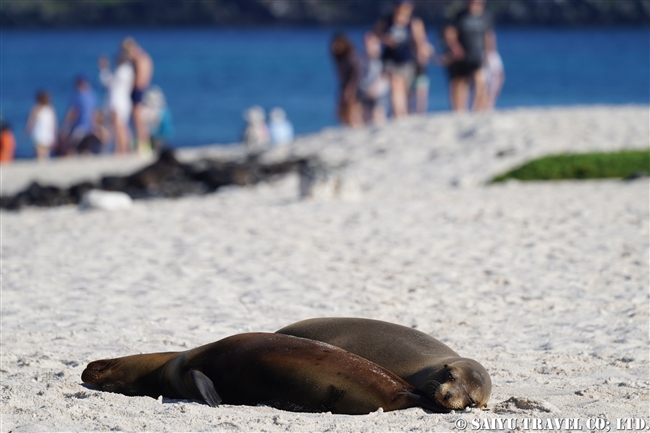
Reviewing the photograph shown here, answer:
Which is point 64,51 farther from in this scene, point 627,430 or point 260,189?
point 627,430

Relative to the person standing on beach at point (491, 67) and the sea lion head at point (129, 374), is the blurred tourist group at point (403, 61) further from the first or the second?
the sea lion head at point (129, 374)

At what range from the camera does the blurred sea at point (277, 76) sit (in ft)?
119

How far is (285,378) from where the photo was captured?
11.8 feet

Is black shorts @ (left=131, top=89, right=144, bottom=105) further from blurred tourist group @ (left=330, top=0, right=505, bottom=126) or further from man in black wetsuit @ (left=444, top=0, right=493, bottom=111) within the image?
man in black wetsuit @ (left=444, top=0, right=493, bottom=111)

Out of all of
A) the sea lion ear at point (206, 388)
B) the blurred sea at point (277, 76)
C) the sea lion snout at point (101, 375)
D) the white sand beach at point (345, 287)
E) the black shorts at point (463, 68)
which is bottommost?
the blurred sea at point (277, 76)

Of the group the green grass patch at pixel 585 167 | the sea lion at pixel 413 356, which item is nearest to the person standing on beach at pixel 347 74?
the green grass patch at pixel 585 167

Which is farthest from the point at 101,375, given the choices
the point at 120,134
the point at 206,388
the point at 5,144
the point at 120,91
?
the point at 5,144

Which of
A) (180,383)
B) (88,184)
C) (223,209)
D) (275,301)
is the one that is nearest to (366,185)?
(223,209)

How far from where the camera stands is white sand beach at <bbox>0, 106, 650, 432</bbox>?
3.65 meters

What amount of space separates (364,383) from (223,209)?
5.92 meters

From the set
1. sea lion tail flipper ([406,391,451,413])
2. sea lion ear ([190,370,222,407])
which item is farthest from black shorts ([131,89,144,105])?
sea lion tail flipper ([406,391,451,413])

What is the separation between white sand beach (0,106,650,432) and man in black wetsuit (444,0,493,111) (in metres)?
4.36

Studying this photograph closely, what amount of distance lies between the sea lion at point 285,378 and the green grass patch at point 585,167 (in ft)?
26.1

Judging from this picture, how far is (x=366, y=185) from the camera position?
37.2ft
